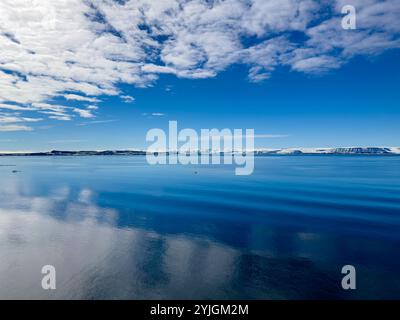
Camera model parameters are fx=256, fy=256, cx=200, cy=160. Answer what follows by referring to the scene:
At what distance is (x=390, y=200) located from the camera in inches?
1442

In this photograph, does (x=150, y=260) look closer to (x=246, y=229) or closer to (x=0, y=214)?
(x=246, y=229)

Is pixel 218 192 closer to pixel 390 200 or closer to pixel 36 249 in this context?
pixel 390 200

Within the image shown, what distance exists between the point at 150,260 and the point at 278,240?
10.4 meters
